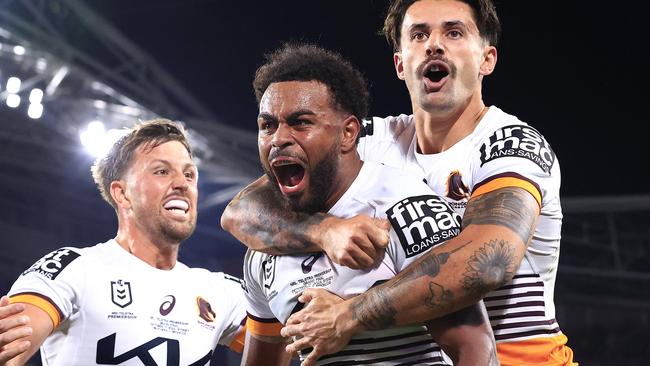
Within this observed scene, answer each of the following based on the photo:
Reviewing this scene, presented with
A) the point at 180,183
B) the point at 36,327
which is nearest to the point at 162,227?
the point at 180,183

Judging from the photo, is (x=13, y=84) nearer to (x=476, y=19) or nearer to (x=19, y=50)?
(x=19, y=50)

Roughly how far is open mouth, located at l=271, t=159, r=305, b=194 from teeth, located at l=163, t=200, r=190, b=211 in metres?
1.54

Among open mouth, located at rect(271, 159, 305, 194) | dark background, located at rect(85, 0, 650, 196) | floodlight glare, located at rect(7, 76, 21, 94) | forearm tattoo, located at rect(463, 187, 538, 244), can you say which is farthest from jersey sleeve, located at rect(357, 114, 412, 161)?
floodlight glare, located at rect(7, 76, 21, 94)

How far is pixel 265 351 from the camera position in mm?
3111

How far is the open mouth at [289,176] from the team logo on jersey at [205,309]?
1.48 metres

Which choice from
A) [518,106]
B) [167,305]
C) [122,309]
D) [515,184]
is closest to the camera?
[515,184]

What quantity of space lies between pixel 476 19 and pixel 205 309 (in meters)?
1.86

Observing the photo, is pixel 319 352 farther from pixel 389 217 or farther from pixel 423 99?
pixel 423 99

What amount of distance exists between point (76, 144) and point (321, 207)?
847 centimetres

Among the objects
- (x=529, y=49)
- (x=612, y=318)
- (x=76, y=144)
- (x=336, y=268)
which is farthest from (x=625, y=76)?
(x=336, y=268)

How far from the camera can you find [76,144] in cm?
1063

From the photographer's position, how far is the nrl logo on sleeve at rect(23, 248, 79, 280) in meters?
3.72

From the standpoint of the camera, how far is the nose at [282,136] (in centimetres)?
260

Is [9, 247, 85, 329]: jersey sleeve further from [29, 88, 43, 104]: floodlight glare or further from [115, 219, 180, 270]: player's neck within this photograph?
[29, 88, 43, 104]: floodlight glare
